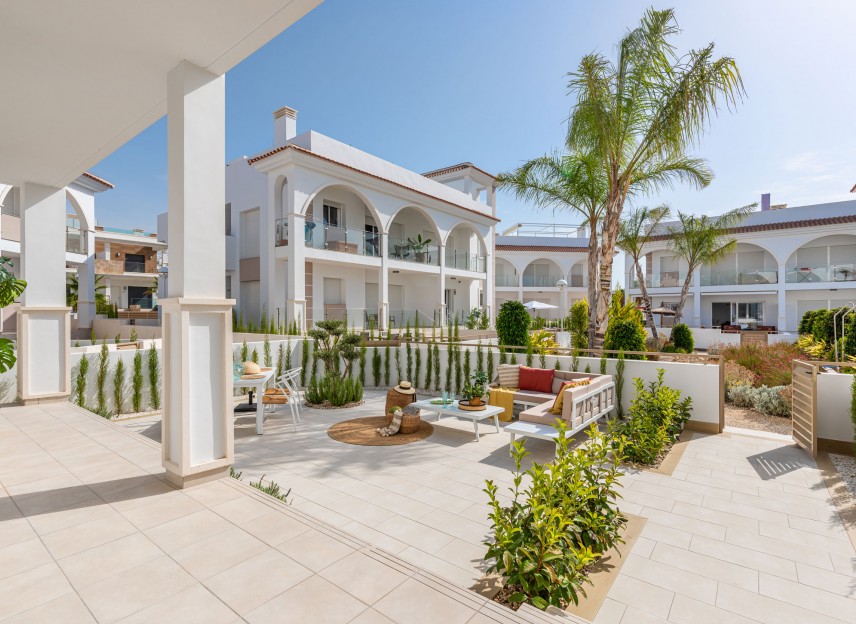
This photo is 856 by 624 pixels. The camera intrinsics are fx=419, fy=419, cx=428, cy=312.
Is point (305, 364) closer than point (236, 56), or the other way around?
point (236, 56)

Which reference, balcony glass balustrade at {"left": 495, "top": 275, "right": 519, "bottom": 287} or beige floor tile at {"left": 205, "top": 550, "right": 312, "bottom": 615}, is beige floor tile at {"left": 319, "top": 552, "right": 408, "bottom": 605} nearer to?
beige floor tile at {"left": 205, "top": 550, "right": 312, "bottom": 615}

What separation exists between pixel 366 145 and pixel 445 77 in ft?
22.8

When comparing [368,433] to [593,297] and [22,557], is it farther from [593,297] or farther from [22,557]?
[593,297]

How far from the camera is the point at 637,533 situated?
3879mm

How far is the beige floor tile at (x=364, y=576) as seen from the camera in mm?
2424

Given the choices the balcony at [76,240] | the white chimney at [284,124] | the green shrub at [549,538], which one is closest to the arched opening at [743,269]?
the white chimney at [284,124]

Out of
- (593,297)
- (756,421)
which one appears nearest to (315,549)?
(756,421)

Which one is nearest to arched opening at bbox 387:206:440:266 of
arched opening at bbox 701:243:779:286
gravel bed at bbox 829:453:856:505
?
gravel bed at bbox 829:453:856:505

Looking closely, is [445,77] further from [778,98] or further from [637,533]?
[637,533]

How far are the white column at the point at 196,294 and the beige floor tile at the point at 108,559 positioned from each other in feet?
2.90

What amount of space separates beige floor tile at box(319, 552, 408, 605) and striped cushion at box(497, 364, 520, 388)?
6306 millimetres

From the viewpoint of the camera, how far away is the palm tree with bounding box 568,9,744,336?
334 inches

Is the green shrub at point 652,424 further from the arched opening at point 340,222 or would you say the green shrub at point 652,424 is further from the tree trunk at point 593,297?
the arched opening at point 340,222

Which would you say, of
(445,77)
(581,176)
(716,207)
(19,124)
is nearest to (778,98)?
(581,176)
